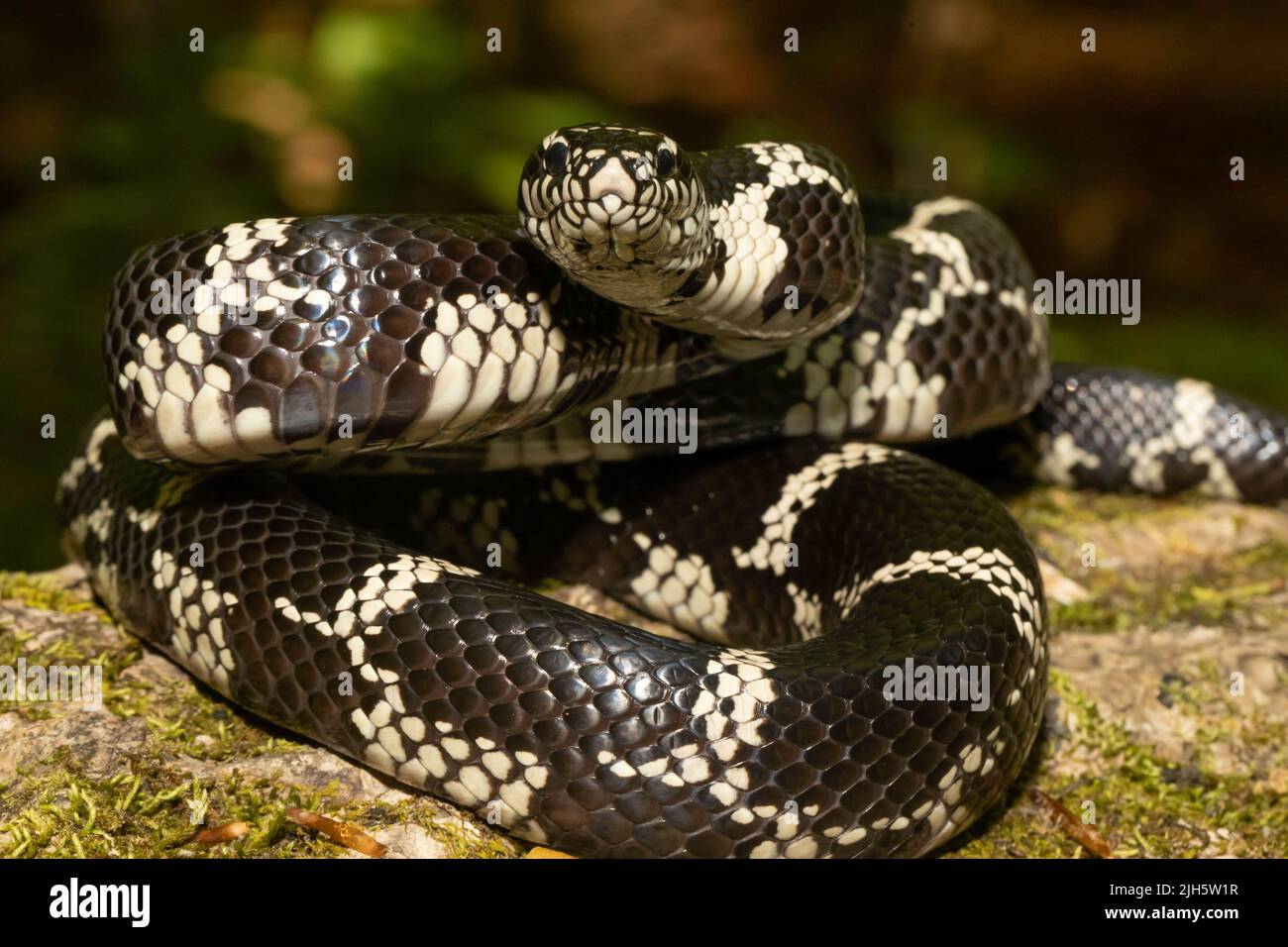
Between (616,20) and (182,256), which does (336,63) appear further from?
(182,256)

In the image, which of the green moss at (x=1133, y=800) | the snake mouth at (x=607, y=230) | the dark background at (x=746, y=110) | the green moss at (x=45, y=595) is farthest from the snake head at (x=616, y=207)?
the dark background at (x=746, y=110)

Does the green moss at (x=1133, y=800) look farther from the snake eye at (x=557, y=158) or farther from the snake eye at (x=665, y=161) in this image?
the snake eye at (x=557, y=158)

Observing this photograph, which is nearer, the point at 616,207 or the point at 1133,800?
the point at 616,207

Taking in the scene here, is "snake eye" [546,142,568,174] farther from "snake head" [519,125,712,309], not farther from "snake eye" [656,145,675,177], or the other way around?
"snake eye" [656,145,675,177]

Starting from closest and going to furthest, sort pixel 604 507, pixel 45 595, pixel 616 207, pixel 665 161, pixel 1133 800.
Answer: pixel 616 207 < pixel 665 161 < pixel 1133 800 < pixel 45 595 < pixel 604 507

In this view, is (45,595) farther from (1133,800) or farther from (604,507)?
(1133,800)

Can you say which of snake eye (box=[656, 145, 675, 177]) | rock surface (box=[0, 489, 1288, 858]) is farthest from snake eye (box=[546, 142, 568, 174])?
rock surface (box=[0, 489, 1288, 858])

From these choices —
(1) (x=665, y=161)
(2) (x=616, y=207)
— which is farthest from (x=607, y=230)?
(1) (x=665, y=161)
